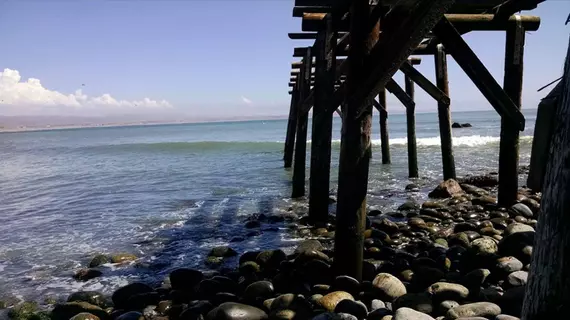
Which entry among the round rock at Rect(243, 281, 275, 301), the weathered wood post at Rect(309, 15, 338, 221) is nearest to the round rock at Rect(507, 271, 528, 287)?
the round rock at Rect(243, 281, 275, 301)

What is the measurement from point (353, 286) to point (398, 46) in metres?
2.21

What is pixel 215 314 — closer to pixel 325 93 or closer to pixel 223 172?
pixel 325 93

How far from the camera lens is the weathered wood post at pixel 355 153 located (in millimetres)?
3645

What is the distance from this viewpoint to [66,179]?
50.8 ft

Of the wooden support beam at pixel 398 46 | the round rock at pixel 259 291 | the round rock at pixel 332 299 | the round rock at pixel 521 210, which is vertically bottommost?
the round rock at pixel 259 291

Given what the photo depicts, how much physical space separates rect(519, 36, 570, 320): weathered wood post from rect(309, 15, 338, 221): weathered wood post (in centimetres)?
408

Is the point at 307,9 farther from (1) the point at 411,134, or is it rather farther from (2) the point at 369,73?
(1) the point at 411,134

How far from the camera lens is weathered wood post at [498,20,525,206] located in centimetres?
570

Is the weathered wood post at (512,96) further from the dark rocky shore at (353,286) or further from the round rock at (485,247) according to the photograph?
the round rock at (485,247)

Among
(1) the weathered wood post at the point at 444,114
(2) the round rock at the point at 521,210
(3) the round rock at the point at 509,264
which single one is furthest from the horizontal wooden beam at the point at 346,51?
(3) the round rock at the point at 509,264

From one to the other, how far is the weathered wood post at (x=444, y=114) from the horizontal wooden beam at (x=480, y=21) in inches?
81.9

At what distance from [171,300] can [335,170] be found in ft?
35.5

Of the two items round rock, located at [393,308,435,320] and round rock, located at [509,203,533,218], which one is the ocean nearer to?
round rock, located at [509,203,533,218]

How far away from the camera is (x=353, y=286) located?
12.5 ft
